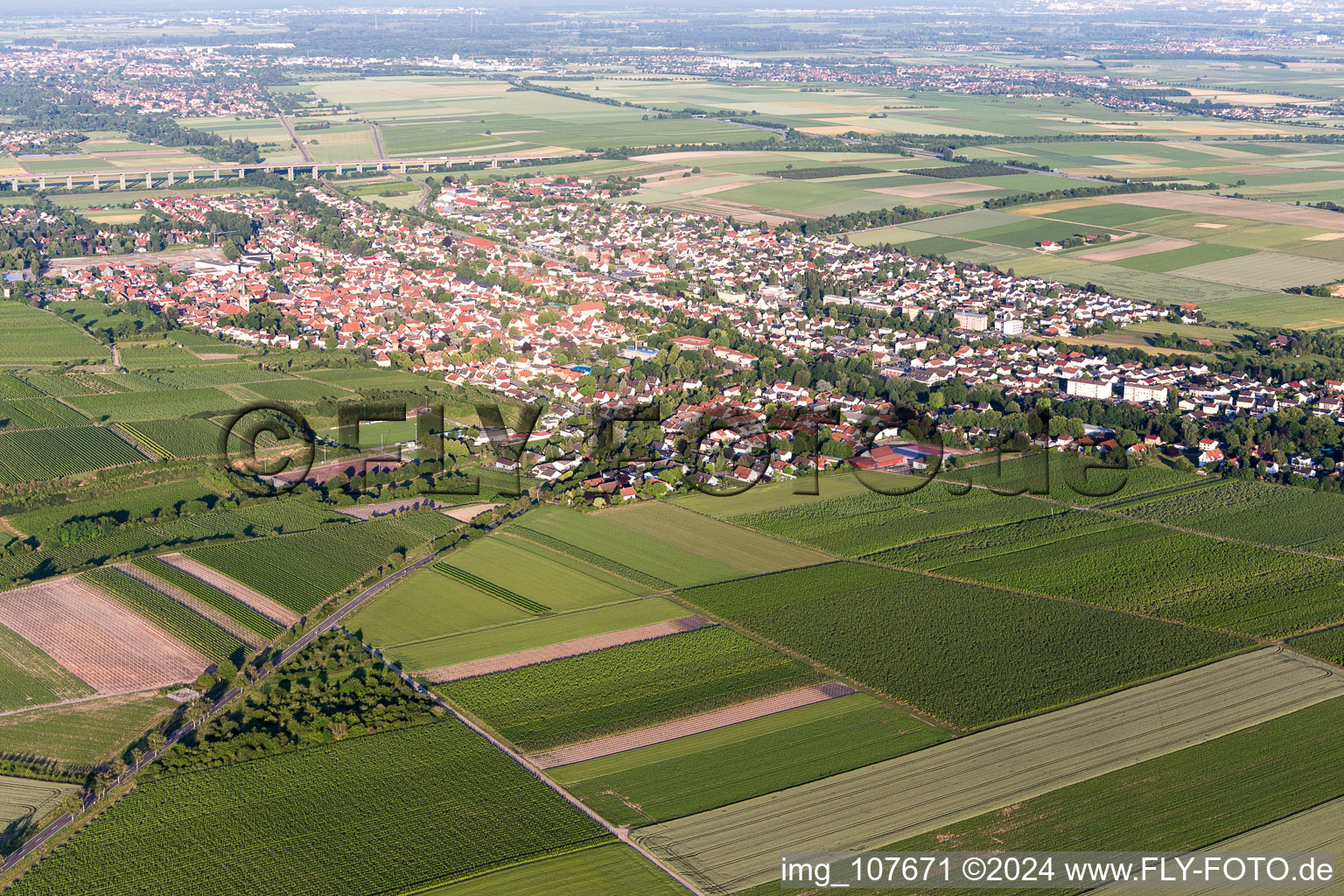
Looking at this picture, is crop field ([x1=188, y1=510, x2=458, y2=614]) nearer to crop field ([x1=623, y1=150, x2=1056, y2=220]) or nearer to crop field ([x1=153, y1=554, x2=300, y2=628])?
crop field ([x1=153, y1=554, x2=300, y2=628])

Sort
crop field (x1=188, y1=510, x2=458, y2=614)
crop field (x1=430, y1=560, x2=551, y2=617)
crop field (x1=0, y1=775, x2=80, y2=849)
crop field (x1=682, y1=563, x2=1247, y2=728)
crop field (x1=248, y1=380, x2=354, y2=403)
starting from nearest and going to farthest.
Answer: crop field (x1=0, y1=775, x2=80, y2=849)
crop field (x1=682, y1=563, x2=1247, y2=728)
crop field (x1=430, y1=560, x2=551, y2=617)
crop field (x1=188, y1=510, x2=458, y2=614)
crop field (x1=248, y1=380, x2=354, y2=403)

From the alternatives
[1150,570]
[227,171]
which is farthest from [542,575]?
[227,171]

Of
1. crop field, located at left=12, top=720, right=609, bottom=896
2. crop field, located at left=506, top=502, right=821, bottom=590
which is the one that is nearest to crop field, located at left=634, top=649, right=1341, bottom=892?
crop field, located at left=12, top=720, right=609, bottom=896

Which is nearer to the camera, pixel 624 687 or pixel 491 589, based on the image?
pixel 624 687

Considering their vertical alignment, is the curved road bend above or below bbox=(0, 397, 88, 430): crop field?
below

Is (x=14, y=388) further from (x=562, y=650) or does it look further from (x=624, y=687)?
(x=624, y=687)

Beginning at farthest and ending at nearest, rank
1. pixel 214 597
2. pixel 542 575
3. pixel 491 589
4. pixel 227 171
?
pixel 227 171, pixel 542 575, pixel 491 589, pixel 214 597
